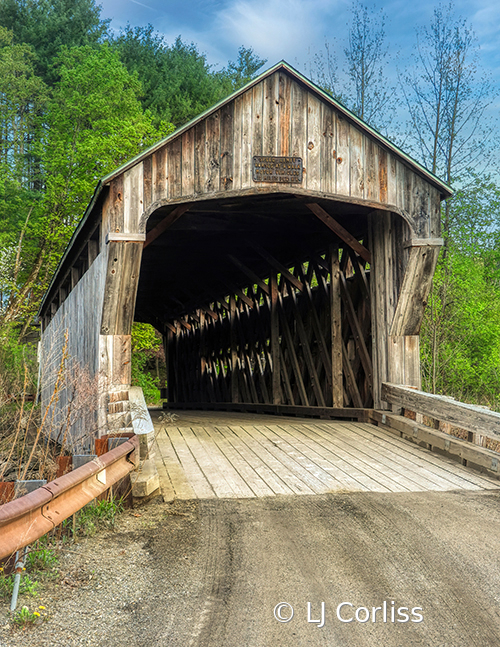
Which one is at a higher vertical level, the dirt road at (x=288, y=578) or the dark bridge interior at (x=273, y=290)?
the dark bridge interior at (x=273, y=290)

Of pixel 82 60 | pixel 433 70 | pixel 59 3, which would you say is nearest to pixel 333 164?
pixel 433 70

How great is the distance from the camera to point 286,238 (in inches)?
398

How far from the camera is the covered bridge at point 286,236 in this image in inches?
246

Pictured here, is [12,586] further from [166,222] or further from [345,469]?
[166,222]

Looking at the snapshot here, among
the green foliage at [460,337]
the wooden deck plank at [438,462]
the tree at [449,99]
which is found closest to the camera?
the wooden deck plank at [438,462]

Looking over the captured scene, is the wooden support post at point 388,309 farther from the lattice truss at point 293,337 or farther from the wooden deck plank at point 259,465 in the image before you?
the wooden deck plank at point 259,465

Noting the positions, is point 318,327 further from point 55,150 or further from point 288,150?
point 55,150

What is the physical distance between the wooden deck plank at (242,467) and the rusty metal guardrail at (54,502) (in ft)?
3.66

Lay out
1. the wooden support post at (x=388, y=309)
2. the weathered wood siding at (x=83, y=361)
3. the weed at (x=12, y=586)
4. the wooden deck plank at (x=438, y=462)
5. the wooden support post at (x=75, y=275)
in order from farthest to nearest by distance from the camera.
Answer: the wooden support post at (x=75, y=275), the wooden support post at (x=388, y=309), the weathered wood siding at (x=83, y=361), the wooden deck plank at (x=438, y=462), the weed at (x=12, y=586)

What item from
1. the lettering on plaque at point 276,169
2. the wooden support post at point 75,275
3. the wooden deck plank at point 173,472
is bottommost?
the wooden deck plank at point 173,472

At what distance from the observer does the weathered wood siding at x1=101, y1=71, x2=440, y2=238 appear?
647cm

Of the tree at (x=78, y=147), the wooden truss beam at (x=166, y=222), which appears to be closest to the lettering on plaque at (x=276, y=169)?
the wooden truss beam at (x=166, y=222)

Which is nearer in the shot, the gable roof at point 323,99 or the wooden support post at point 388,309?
the gable roof at point 323,99

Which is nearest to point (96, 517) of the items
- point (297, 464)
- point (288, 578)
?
point (288, 578)
